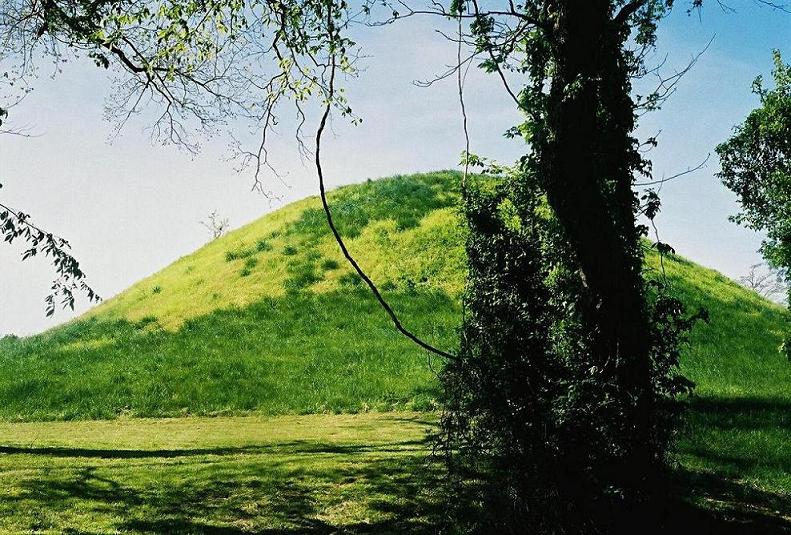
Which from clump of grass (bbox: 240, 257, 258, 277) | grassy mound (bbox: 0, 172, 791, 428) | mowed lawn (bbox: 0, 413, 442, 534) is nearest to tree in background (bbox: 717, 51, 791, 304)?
grassy mound (bbox: 0, 172, 791, 428)

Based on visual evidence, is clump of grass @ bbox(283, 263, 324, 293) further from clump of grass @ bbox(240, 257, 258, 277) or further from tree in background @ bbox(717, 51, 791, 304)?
tree in background @ bbox(717, 51, 791, 304)

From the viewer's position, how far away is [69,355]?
Result: 26922mm

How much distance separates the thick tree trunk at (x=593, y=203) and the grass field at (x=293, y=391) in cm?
123

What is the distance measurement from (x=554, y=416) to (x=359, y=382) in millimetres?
14341

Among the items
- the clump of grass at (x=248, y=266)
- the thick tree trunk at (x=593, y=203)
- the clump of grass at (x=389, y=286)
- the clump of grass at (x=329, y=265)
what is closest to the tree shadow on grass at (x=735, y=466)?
the thick tree trunk at (x=593, y=203)

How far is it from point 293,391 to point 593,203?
15183mm

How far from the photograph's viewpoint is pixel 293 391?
70.8 ft

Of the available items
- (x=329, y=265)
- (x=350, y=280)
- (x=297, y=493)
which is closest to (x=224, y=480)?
(x=297, y=493)

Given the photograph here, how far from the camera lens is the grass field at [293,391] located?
9789 mm

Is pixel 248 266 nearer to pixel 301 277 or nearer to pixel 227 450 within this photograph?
pixel 301 277

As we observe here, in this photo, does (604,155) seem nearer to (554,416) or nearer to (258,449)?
(554,416)

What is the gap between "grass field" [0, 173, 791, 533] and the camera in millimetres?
9789

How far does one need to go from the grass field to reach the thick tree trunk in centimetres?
123

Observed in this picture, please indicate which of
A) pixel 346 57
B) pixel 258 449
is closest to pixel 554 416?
pixel 346 57
